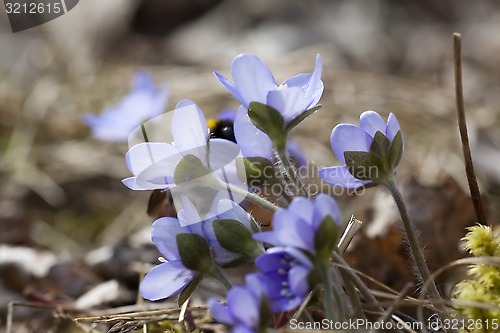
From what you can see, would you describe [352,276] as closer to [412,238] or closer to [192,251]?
[412,238]

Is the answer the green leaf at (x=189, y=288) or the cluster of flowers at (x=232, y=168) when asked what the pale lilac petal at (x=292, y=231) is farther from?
the green leaf at (x=189, y=288)

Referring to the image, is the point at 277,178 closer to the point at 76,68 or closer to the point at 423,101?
the point at 423,101

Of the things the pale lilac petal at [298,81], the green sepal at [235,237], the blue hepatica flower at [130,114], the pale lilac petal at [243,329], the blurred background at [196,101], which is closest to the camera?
the pale lilac petal at [243,329]

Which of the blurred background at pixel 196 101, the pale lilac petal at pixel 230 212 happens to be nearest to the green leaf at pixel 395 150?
the pale lilac petal at pixel 230 212

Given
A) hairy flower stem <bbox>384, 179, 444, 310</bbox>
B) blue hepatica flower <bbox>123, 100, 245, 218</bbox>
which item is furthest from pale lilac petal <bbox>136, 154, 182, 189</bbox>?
hairy flower stem <bbox>384, 179, 444, 310</bbox>

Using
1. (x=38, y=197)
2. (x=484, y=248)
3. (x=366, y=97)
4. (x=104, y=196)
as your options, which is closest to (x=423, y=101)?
(x=366, y=97)

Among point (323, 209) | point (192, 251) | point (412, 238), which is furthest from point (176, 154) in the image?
point (412, 238)

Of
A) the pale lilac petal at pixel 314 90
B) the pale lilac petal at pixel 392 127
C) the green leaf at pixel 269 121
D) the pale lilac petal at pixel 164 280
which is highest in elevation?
the pale lilac petal at pixel 314 90
